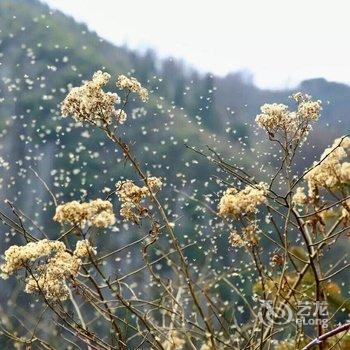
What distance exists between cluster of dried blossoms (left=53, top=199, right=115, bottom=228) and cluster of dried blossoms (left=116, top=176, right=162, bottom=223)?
0.33m

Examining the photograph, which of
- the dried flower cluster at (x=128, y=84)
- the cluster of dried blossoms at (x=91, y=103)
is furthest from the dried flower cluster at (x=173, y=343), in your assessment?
the dried flower cluster at (x=128, y=84)

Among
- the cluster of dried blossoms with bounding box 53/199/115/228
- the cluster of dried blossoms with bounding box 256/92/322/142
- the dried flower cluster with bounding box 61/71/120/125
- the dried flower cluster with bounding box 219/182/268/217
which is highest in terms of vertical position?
the dried flower cluster with bounding box 61/71/120/125

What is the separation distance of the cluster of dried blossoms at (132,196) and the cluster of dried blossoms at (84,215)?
329 mm

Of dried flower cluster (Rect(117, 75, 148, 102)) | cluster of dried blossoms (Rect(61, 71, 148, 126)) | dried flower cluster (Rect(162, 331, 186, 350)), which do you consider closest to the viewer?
dried flower cluster (Rect(162, 331, 186, 350))

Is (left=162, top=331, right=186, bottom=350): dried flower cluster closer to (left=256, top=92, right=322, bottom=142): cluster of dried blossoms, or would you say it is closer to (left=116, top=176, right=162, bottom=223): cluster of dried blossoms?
(left=116, top=176, right=162, bottom=223): cluster of dried blossoms

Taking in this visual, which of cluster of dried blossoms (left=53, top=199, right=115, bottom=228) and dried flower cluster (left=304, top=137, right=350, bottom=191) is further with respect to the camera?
dried flower cluster (left=304, top=137, right=350, bottom=191)

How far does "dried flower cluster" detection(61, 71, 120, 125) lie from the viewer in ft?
6.07

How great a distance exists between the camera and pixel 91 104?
1.85 meters

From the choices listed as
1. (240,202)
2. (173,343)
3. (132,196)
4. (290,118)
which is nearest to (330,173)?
(290,118)

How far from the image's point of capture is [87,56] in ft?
201

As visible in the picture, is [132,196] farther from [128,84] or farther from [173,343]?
[173,343]

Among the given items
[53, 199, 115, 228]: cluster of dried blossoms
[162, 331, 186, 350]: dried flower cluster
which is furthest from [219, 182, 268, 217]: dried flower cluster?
[162, 331, 186, 350]: dried flower cluster

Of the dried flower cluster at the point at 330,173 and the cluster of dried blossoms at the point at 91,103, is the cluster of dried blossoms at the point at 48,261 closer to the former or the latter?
the cluster of dried blossoms at the point at 91,103

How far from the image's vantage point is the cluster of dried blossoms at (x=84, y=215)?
153cm
